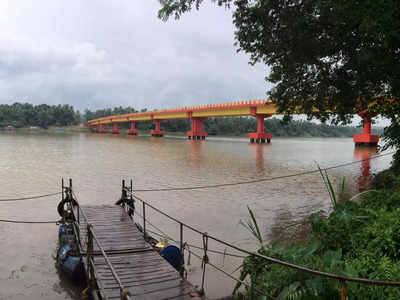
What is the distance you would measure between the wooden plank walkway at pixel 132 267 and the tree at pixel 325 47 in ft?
24.2

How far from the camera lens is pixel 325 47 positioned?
42.9 feet

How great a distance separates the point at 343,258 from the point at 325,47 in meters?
9.72

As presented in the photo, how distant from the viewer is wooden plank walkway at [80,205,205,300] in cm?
551

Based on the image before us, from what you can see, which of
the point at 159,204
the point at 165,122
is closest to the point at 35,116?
the point at 165,122

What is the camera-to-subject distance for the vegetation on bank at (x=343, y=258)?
4419 millimetres

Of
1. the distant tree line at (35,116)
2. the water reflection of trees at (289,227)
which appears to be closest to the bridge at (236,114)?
the water reflection of trees at (289,227)

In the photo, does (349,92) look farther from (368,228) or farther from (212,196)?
(368,228)

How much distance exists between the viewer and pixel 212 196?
16.1m

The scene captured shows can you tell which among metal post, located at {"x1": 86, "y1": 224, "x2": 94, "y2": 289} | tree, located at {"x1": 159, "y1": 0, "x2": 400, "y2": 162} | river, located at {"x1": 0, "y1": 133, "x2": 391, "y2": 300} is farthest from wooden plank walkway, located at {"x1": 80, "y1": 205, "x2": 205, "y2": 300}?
tree, located at {"x1": 159, "y1": 0, "x2": 400, "y2": 162}

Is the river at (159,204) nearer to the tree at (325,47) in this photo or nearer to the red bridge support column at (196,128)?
the tree at (325,47)

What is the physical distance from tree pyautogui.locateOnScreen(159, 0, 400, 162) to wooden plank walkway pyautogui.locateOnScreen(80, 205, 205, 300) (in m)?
7.37

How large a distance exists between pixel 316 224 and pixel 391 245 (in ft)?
5.41

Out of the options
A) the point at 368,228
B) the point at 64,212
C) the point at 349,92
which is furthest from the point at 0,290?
the point at 349,92

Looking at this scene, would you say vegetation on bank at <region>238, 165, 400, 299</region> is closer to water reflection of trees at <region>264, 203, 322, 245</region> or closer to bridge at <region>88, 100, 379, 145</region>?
water reflection of trees at <region>264, 203, 322, 245</region>
